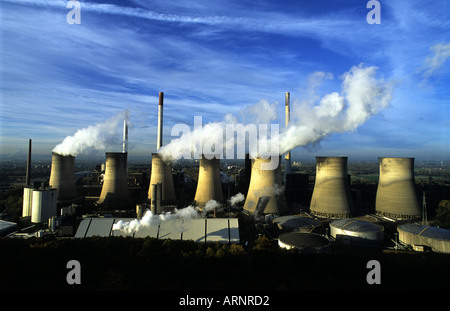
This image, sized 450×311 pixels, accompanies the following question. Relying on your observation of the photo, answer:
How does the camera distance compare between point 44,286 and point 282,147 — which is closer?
point 44,286

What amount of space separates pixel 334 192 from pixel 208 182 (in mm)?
11543

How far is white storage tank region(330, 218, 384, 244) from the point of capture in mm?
18062

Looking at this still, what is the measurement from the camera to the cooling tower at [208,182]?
25.3 meters

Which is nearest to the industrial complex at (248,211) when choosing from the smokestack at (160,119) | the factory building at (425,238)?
the factory building at (425,238)

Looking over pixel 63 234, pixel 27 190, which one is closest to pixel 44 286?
pixel 63 234

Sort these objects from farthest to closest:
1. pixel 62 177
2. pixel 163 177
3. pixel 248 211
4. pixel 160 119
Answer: pixel 160 119 < pixel 62 177 < pixel 163 177 < pixel 248 211

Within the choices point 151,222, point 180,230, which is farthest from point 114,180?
point 180,230

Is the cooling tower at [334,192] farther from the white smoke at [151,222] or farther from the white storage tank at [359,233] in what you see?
the white smoke at [151,222]

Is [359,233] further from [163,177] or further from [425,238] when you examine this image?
[163,177]

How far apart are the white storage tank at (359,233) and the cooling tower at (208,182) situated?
1130cm

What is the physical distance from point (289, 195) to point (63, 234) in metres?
23.0

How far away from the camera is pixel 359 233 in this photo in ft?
59.5

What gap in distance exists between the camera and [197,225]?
17.7 m
